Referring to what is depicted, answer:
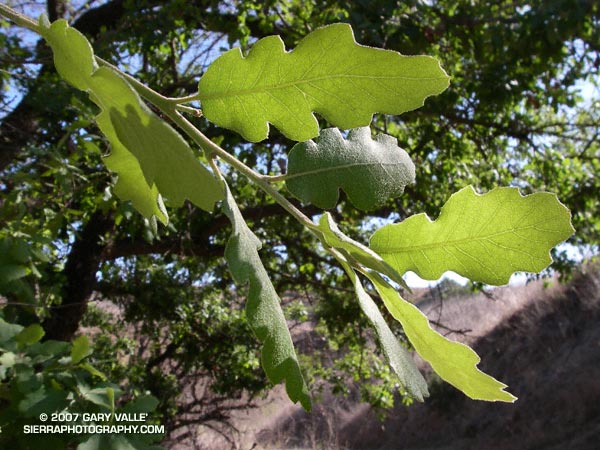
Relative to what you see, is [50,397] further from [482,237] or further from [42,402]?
[482,237]

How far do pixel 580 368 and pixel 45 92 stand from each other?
33.9 ft

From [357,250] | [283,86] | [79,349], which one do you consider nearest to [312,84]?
[283,86]

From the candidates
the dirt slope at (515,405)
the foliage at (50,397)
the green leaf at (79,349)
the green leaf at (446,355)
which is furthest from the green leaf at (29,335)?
the dirt slope at (515,405)

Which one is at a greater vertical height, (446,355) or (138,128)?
(138,128)

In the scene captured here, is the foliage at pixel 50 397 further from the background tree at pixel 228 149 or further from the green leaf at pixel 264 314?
the green leaf at pixel 264 314

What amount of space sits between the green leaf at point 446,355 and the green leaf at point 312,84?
5.5 inches

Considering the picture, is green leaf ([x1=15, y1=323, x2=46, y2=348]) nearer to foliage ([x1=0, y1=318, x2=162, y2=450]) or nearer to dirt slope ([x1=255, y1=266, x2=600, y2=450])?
foliage ([x1=0, y1=318, x2=162, y2=450])

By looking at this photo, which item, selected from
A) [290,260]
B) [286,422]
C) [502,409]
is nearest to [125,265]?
[290,260]

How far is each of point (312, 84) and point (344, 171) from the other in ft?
0.34

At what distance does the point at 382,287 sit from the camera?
1.47ft

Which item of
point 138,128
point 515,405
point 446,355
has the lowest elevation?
point 446,355

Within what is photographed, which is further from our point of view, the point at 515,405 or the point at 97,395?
the point at 515,405

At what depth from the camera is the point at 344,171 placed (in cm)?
52

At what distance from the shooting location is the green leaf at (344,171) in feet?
1.69
